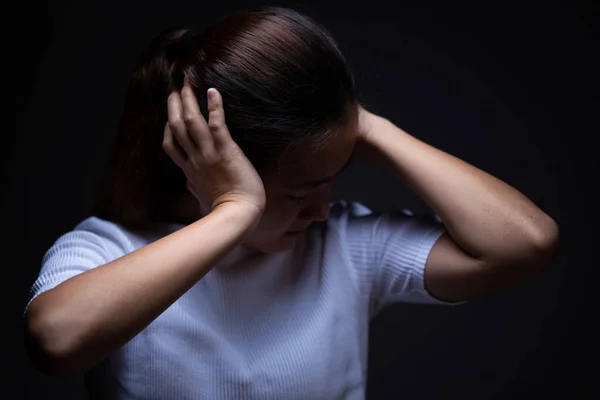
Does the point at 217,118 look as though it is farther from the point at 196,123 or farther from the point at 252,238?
the point at 252,238

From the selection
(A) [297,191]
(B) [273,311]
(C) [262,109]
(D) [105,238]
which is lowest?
(B) [273,311]

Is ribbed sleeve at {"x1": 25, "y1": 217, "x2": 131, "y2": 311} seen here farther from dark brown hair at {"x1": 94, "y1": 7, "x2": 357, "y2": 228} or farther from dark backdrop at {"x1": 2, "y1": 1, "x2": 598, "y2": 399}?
dark backdrop at {"x1": 2, "y1": 1, "x2": 598, "y2": 399}

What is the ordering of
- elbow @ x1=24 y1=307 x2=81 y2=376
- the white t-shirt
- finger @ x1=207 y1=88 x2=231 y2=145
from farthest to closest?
the white t-shirt, finger @ x1=207 y1=88 x2=231 y2=145, elbow @ x1=24 y1=307 x2=81 y2=376

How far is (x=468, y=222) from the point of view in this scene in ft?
3.16

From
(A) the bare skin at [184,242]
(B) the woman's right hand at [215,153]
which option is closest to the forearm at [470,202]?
(A) the bare skin at [184,242]

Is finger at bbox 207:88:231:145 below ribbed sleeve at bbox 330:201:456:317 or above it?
above

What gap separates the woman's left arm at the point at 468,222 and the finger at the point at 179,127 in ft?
0.88

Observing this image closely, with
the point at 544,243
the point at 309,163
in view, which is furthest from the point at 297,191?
the point at 544,243

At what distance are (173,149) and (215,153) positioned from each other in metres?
0.07

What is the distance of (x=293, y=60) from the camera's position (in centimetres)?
85

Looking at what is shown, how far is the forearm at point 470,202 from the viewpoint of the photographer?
0.95m

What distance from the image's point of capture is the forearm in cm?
95

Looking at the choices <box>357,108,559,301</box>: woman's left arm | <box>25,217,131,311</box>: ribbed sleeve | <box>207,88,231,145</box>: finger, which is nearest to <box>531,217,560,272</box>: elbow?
<box>357,108,559,301</box>: woman's left arm

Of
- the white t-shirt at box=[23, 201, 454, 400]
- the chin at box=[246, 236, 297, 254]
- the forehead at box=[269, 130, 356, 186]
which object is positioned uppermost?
the forehead at box=[269, 130, 356, 186]
